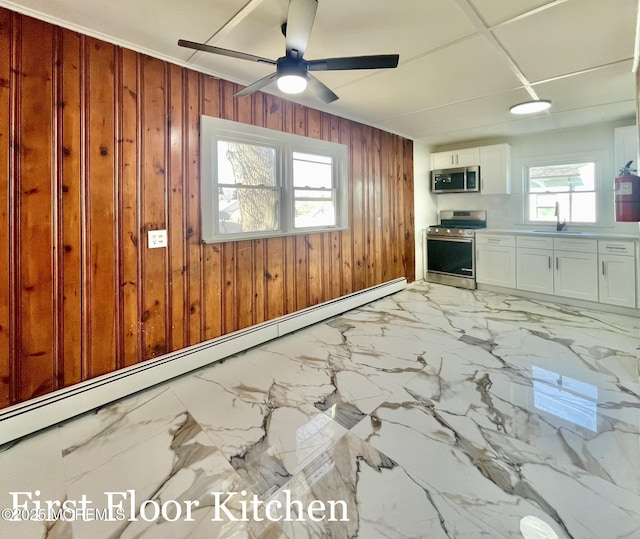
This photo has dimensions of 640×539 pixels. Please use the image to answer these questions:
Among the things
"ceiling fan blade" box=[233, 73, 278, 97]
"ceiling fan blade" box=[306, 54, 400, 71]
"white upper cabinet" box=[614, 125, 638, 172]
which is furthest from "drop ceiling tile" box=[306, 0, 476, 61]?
"white upper cabinet" box=[614, 125, 638, 172]

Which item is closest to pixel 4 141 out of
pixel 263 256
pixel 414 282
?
pixel 263 256

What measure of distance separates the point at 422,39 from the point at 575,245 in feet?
11.6

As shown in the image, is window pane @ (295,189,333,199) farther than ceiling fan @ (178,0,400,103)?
Yes

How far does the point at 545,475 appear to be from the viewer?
1.60 metres

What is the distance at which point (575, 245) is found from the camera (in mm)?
4285

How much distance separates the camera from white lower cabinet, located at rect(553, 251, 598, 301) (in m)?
4.16

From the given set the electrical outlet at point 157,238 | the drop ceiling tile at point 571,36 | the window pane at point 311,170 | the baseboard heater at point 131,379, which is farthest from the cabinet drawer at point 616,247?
the electrical outlet at point 157,238

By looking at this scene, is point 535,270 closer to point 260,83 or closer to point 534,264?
point 534,264

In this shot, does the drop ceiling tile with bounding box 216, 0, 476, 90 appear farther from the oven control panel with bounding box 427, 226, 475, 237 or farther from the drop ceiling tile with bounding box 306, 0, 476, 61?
the oven control panel with bounding box 427, 226, 475, 237

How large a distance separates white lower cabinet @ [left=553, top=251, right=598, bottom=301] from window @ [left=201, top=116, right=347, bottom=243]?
2.99 m

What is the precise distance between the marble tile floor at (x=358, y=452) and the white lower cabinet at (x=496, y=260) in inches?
77.8

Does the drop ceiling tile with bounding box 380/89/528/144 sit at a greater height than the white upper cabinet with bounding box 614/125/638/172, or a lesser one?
greater

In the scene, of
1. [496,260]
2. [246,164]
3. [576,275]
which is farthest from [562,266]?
[246,164]

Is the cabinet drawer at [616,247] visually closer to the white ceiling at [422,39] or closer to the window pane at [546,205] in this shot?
the window pane at [546,205]
